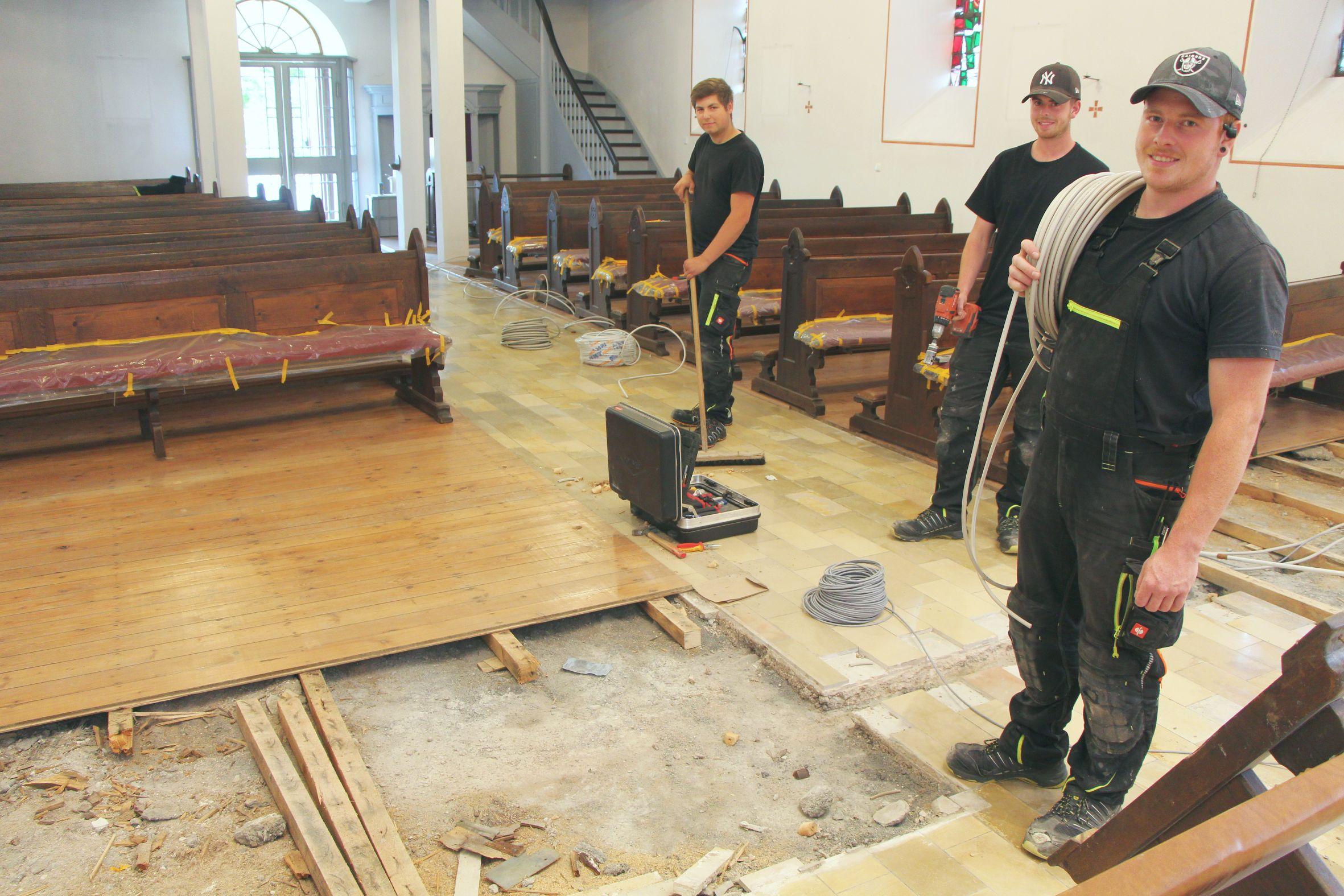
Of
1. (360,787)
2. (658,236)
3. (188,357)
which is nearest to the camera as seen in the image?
(360,787)

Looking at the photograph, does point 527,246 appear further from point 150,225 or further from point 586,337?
point 150,225

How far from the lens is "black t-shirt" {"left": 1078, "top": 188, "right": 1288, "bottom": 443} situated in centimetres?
176

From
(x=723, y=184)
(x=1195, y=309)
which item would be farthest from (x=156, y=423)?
(x=1195, y=309)

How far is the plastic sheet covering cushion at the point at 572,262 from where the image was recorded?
27.6ft

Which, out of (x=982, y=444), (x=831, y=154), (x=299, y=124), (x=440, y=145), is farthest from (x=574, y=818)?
(x=299, y=124)

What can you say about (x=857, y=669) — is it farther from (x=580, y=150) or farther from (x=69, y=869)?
(x=580, y=150)

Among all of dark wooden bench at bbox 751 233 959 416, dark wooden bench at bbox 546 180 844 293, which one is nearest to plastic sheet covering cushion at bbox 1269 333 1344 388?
dark wooden bench at bbox 751 233 959 416

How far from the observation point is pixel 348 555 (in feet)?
12.0

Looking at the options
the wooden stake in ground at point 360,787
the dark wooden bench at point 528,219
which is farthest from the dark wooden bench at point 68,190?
the wooden stake in ground at point 360,787

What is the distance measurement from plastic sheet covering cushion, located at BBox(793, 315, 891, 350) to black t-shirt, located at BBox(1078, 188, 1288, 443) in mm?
3523

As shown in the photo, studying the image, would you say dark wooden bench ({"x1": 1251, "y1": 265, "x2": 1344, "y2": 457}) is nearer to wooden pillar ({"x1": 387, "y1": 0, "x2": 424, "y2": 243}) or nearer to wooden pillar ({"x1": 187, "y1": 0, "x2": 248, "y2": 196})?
wooden pillar ({"x1": 387, "y1": 0, "x2": 424, "y2": 243})

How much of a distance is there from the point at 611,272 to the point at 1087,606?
601 cm

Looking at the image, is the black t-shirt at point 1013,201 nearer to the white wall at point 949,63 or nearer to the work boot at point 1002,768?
the work boot at point 1002,768

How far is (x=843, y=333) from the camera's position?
5.61 metres
